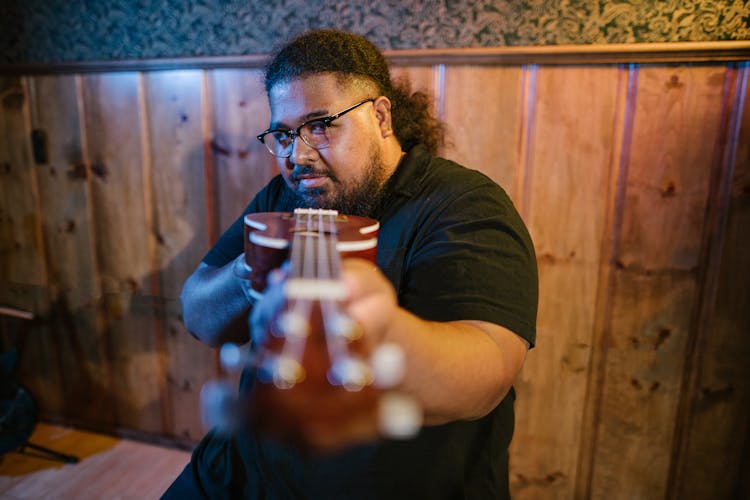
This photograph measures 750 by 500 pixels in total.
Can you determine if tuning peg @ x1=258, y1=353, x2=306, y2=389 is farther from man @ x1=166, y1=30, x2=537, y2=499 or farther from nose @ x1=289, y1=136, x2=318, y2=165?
nose @ x1=289, y1=136, x2=318, y2=165

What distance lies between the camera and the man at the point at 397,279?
750 mm

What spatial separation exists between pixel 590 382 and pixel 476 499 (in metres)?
0.83

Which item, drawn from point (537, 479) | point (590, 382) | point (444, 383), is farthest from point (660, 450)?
point (444, 383)

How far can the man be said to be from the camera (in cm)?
75

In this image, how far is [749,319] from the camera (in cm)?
144

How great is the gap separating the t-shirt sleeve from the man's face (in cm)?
25

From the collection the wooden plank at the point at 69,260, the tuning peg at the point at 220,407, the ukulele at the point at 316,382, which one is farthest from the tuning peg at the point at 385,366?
the wooden plank at the point at 69,260

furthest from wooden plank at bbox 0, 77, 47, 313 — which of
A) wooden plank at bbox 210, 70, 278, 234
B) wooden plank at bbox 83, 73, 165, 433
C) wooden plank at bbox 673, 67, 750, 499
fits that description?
wooden plank at bbox 673, 67, 750, 499

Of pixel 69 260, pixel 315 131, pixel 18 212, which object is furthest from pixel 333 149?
pixel 18 212

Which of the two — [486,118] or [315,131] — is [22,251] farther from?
[486,118]

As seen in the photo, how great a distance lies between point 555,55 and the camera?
55.5 inches

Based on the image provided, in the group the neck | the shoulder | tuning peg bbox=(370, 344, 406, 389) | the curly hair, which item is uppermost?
the curly hair

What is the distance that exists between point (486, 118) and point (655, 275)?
0.76 metres

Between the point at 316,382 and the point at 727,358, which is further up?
the point at 316,382
